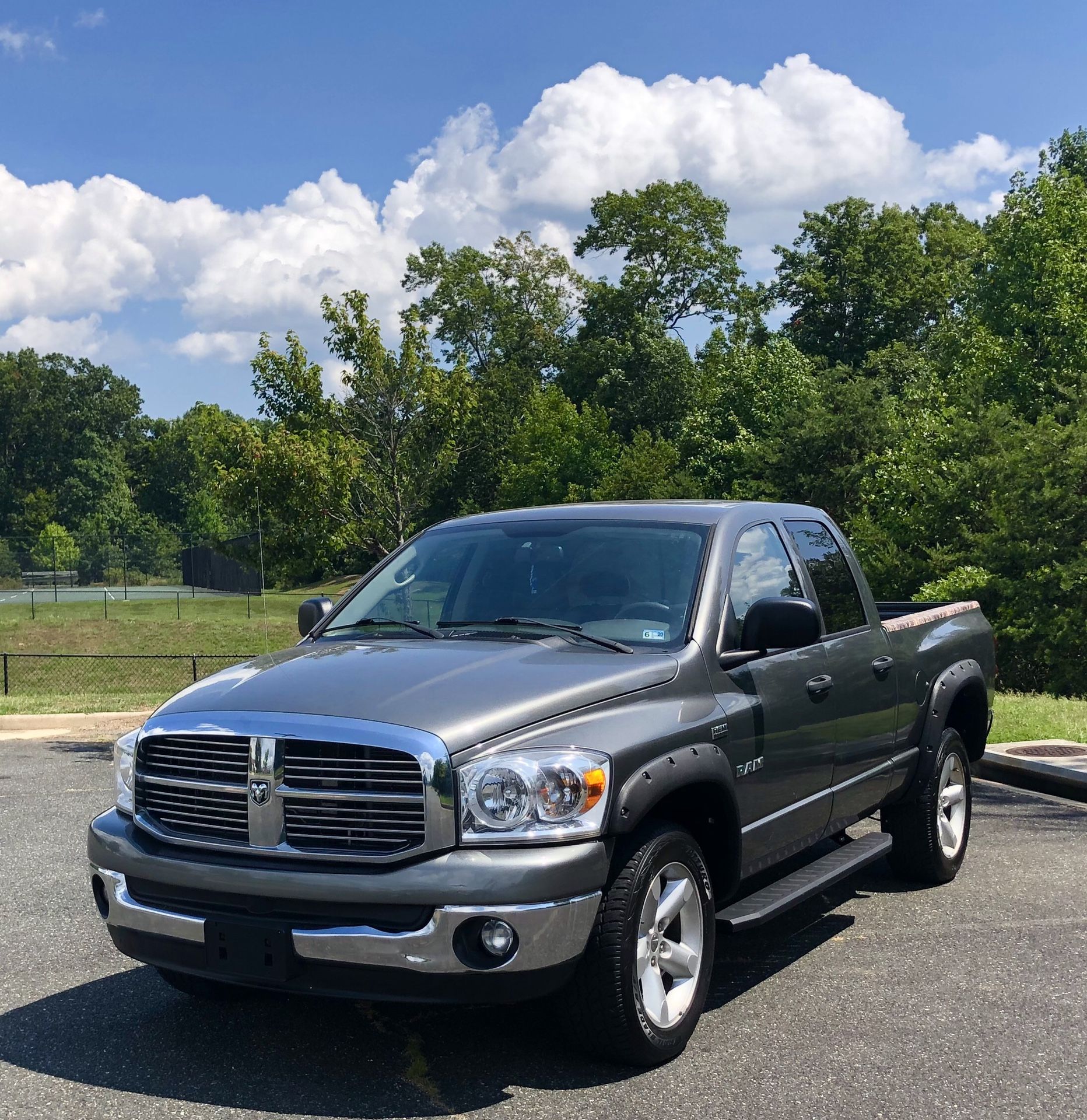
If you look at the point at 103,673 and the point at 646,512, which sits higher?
the point at 646,512

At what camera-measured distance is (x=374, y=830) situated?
13.1 ft

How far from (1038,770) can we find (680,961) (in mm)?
6184

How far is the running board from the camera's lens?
4793 mm

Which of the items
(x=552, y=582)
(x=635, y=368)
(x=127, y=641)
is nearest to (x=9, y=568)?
(x=127, y=641)

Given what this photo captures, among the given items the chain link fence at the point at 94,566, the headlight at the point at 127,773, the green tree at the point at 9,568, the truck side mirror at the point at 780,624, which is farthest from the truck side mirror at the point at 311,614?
the green tree at the point at 9,568

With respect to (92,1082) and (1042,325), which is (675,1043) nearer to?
(92,1082)

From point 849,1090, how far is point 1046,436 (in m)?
19.9

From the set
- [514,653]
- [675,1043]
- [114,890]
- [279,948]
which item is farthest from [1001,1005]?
[114,890]

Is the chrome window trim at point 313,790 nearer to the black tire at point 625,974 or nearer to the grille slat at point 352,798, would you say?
the grille slat at point 352,798

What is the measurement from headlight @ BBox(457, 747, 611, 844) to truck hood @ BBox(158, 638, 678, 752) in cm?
12

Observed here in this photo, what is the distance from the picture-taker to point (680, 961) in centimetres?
445

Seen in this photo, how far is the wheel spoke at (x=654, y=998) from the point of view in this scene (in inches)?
168

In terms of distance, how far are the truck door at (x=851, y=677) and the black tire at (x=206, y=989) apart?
8.55ft

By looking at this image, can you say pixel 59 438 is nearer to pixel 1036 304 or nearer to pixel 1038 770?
pixel 1036 304
